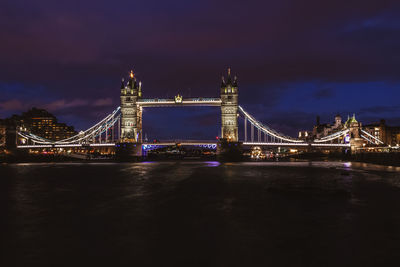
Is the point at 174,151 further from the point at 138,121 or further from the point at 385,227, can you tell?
the point at 385,227

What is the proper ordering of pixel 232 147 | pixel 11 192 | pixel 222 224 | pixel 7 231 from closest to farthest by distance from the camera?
1. pixel 7 231
2. pixel 222 224
3. pixel 11 192
4. pixel 232 147

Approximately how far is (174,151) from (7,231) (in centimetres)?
13254

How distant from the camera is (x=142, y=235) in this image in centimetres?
973

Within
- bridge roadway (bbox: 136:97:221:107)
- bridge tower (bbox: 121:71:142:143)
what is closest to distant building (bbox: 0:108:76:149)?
bridge tower (bbox: 121:71:142:143)

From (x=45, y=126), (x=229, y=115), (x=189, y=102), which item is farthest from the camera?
(x=45, y=126)

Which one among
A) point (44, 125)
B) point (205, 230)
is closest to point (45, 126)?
point (44, 125)

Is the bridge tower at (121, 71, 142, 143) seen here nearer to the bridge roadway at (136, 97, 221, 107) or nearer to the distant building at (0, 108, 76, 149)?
the bridge roadway at (136, 97, 221, 107)

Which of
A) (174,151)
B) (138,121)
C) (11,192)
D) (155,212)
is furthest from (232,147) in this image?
(174,151)

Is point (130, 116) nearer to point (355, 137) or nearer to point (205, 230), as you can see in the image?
point (355, 137)

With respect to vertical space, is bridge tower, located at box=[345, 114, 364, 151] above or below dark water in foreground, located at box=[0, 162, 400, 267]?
above

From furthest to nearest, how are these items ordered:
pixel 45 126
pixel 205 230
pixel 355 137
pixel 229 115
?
1. pixel 45 126
2. pixel 355 137
3. pixel 229 115
4. pixel 205 230

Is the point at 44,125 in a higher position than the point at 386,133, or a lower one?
higher

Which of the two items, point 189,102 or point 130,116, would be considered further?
point 130,116

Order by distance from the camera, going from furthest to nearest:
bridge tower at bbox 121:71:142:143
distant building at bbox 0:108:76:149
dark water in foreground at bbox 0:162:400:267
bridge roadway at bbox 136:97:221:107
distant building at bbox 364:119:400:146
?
1. distant building at bbox 0:108:76:149
2. distant building at bbox 364:119:400:146
3. bridge tower at bbox 121:71:142:143
4. bridge roadway at bbox 136:97:221:107
5. dark water in foreground at bbox 0:162:400:267
